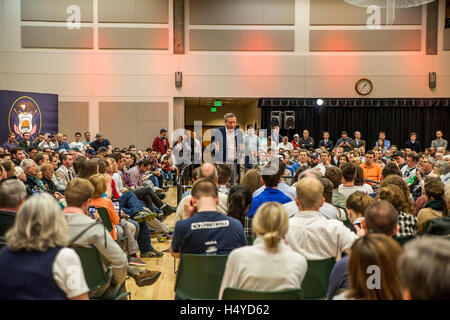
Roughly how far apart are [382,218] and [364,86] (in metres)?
13.4

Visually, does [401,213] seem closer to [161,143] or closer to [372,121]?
[161,143]

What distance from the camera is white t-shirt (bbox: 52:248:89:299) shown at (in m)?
2.00

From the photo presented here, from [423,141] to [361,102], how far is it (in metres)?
2.51

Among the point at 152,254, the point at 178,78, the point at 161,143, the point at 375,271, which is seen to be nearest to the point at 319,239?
the point at 375,271

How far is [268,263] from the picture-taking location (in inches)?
90.1

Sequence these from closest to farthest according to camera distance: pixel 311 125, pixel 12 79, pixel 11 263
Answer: pixel 11 263, pixel 12 79, pixel 311 125

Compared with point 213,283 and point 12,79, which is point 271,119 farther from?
point 213,283

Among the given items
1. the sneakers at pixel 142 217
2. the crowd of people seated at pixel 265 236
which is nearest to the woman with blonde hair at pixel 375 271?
the crowd of people seated at pixel 265 236

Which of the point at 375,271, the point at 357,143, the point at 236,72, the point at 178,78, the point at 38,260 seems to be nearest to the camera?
the point at 375,271

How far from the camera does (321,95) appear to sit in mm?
15172

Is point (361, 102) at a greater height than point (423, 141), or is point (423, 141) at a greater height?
point (361, 102)

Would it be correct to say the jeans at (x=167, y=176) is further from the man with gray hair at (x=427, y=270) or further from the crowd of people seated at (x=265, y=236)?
the man with gray hair at (x=427, y=270)
